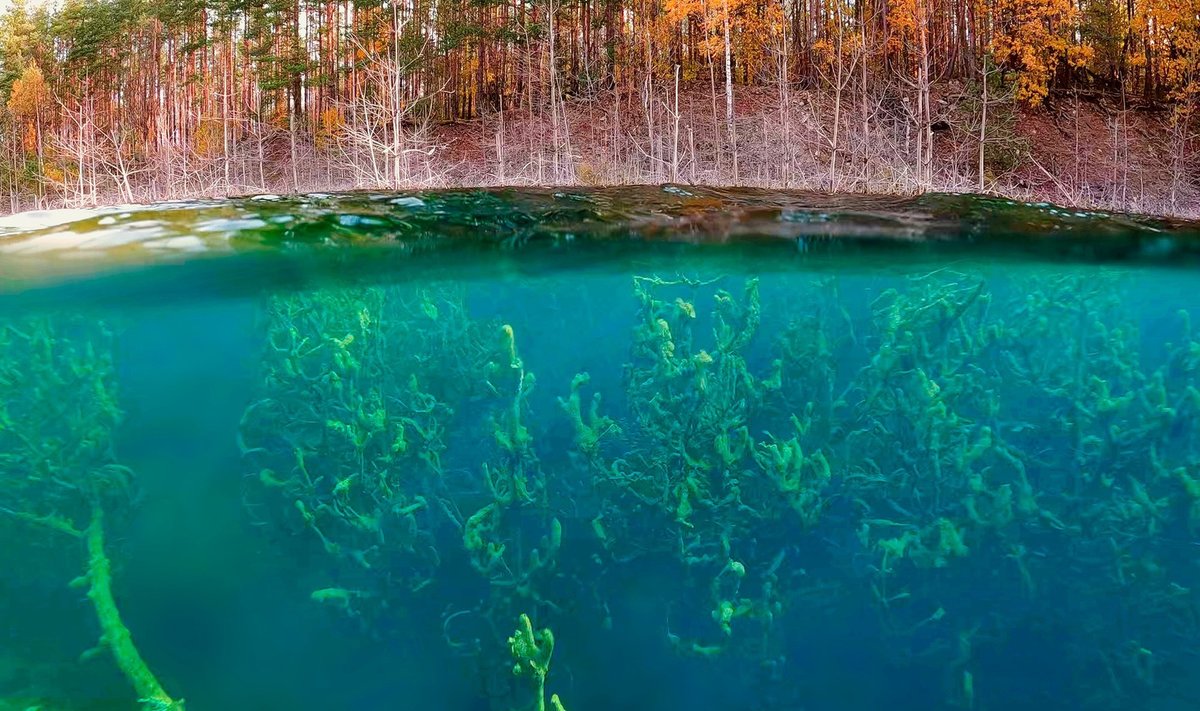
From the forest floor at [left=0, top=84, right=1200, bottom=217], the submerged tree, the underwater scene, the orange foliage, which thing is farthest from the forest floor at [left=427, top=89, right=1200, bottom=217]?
the submerged tree

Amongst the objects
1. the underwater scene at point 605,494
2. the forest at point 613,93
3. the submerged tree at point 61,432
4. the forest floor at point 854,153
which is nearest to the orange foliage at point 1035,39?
the forest at point 613,93

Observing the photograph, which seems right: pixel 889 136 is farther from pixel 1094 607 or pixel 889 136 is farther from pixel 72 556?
pixel 72 556

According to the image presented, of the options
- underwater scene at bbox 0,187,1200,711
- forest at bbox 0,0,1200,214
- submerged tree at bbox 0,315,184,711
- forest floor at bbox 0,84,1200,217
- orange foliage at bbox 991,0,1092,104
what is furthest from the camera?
orange foliage at bbox 991,0,1092,104

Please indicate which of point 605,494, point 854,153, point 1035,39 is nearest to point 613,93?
point 854,153

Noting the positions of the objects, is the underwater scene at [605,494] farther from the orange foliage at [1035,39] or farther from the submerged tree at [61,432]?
the orange foliage at [1035,39]

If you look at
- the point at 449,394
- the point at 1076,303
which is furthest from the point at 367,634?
the point at 1076,303

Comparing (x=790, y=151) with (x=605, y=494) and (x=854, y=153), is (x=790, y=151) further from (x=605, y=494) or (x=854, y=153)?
(x=605, y=494)

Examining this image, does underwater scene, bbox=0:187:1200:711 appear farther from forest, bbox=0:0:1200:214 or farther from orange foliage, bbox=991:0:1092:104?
orange foliage, bbox=991:0:1092:104
